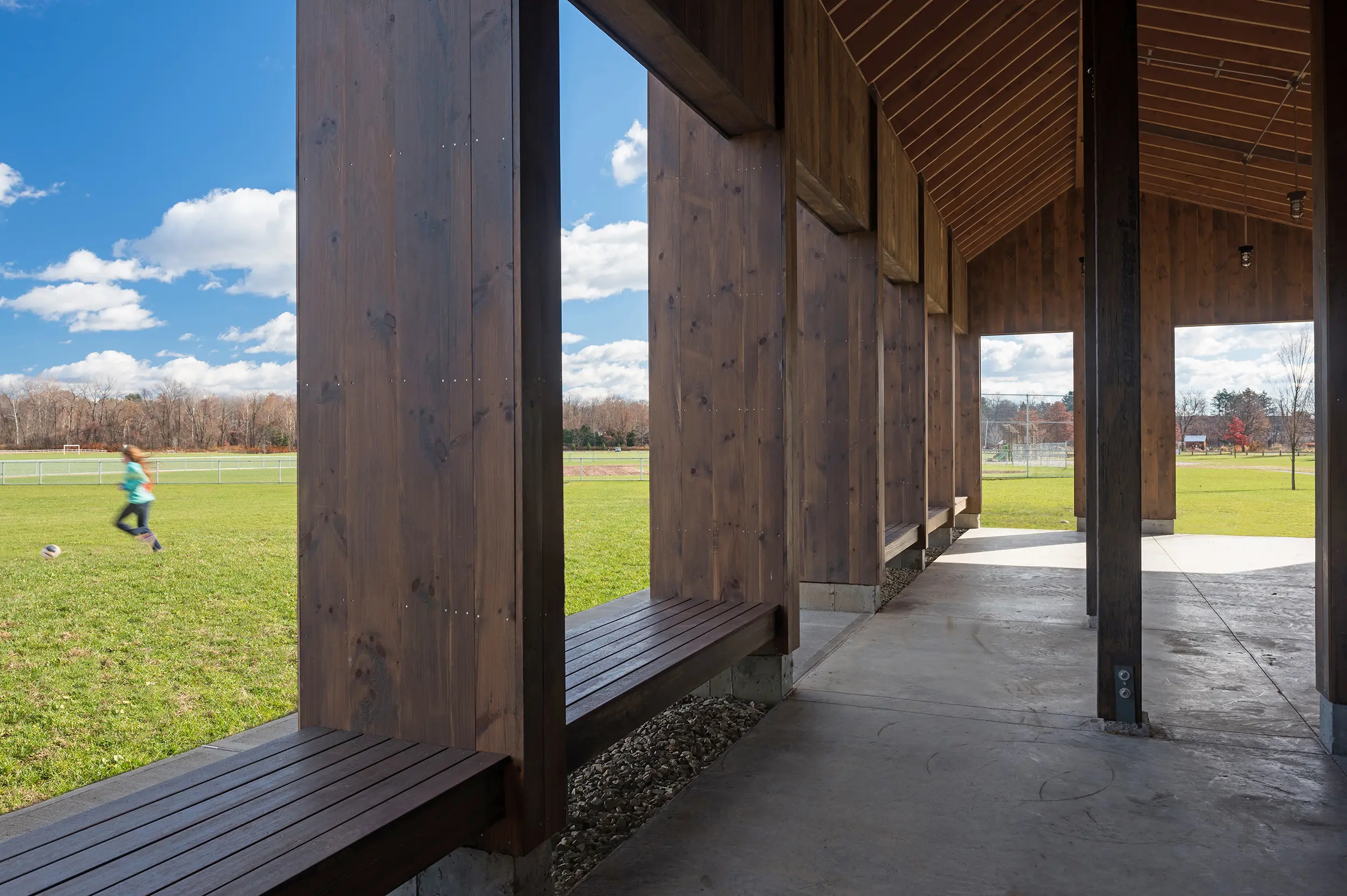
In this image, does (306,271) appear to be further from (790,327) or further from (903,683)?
(903,683)

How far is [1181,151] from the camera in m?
8.20

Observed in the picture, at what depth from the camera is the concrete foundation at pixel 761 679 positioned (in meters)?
3.64

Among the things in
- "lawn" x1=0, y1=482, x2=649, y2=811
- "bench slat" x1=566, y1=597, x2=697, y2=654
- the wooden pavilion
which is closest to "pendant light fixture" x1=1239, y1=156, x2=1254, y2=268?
the wooden pavilion

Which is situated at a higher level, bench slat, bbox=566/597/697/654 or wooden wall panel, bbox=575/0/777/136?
wooden wall panel, bbox=575/0/777/136

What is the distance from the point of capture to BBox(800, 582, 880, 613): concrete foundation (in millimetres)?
5625

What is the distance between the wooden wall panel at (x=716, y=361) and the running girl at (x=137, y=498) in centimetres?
753

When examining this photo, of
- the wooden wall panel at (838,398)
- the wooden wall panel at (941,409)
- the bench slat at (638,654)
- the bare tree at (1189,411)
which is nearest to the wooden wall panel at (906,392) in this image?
the wooden wall panel at (838,398)

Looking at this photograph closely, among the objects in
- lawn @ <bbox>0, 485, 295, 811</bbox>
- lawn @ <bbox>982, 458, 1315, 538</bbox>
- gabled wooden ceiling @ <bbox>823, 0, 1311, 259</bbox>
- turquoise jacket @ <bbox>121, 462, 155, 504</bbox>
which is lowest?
lawn @ <bbox>0, 485, 295, 811</bbox>

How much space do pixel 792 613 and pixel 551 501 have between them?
6.67 ft

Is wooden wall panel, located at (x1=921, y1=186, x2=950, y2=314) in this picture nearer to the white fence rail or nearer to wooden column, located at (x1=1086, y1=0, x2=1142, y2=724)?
wooden column, located at (x1=1086, y1=0, x2=1142, y2=724)

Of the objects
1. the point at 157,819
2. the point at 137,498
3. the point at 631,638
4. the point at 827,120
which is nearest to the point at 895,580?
the point at 827,120

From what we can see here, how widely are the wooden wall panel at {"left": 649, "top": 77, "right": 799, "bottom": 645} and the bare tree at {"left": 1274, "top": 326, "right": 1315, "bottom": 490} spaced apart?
1415 centimetres

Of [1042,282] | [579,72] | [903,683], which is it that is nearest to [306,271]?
[903,683]

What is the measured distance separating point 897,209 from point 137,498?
364 inches
